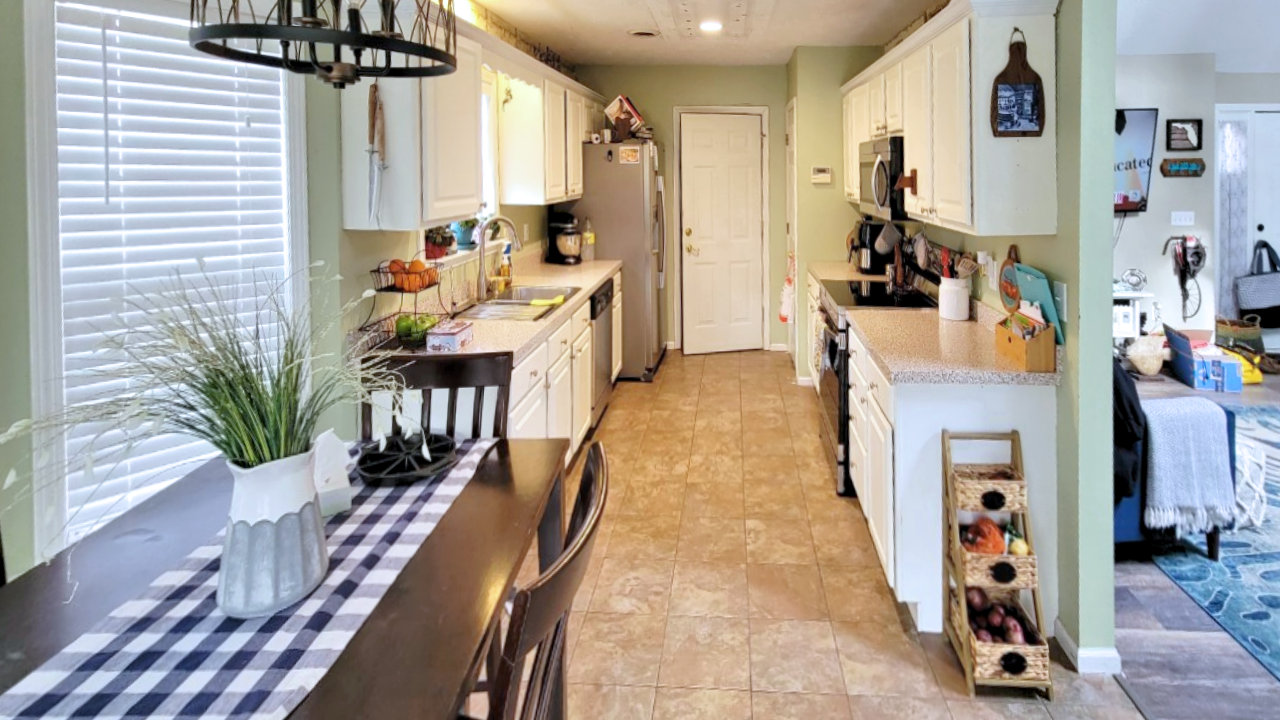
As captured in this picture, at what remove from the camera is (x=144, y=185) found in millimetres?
2348

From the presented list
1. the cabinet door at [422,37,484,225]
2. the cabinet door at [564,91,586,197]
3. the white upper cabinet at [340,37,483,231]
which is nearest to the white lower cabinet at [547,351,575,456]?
the cabinet door at [422,37,484,225]

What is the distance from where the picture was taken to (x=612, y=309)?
5.57 m

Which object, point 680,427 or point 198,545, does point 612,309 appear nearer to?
point 680,427

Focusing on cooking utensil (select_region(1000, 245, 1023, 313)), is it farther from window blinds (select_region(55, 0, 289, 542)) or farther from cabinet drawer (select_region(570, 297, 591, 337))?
window blinds (select_region(55, 0, 289, 542))

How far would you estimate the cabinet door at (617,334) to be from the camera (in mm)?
5668

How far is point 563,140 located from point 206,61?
2.88 meters

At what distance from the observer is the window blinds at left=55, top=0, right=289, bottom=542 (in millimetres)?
2133

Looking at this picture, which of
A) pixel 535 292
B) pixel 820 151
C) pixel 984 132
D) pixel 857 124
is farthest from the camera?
pixel 820 151

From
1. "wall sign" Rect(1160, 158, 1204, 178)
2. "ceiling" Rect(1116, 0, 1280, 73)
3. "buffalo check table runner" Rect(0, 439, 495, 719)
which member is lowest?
"buffalo check table runner" Rect(0, 439, 495, 719)

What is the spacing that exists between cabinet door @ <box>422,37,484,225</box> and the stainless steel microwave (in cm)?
193

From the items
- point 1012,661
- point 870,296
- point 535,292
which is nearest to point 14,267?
point 1012,661

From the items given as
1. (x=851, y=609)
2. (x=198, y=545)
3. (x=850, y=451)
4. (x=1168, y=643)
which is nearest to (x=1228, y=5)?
(x=850, y=451)

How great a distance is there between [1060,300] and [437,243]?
2427mm

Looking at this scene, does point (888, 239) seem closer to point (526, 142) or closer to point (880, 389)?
point (526, 142)
